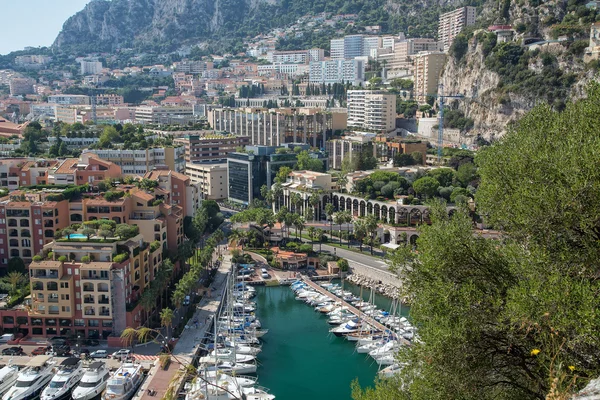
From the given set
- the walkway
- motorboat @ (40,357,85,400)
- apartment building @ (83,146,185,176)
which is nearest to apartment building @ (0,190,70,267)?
the walkway

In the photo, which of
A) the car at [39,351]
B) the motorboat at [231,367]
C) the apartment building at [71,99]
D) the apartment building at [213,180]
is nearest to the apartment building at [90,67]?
the apartment building at [71,99]

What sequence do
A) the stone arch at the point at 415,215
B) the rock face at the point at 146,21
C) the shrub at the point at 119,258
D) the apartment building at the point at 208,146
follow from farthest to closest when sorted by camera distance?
the rock face at the point at 146,21 → the apartment building at the point at 208,146 → the stone arch at the point at 415,215 → the shrub at the point at 119,258

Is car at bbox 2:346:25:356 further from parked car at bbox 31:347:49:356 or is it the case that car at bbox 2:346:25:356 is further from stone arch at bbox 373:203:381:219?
stone arch at bbox 373:203:381:219

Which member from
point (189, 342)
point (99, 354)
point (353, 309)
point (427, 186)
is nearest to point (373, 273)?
point (353, 309)

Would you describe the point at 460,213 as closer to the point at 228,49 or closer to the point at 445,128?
the point at 445,128

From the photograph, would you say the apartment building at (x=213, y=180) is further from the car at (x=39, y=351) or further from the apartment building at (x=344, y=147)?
the car at (x=39, y=351)

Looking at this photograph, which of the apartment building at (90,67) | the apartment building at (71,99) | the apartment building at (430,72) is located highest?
the apartment building at (90,67)
